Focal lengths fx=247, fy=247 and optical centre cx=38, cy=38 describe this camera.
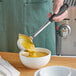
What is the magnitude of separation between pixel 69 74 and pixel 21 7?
0.51m

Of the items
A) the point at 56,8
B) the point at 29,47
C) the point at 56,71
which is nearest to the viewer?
the point at 56,71

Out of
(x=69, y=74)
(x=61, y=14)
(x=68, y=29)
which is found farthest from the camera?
(x=68, y=29)

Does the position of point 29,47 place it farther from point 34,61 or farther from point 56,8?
point 56,8

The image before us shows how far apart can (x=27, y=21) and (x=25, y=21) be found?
1cm

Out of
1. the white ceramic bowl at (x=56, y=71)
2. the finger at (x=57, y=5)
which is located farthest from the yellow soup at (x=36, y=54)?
the finger at (x=57, y=5)

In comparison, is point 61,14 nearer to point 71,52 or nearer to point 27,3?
point 27,3

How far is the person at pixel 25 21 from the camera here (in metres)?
1.23

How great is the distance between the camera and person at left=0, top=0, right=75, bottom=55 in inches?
48.3

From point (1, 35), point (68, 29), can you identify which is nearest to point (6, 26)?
point (1, 35)

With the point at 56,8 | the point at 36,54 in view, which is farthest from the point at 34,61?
the point at 56,8

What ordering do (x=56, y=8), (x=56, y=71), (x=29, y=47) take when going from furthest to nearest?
(x=56, y=8)
(x=29, y=47)
(x=56, y=71)

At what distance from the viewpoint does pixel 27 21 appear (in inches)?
48.8

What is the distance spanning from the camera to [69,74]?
33.4 inches

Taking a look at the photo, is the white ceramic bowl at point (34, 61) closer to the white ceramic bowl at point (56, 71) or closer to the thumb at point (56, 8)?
the white ceramic bowl at point (56, 71)
